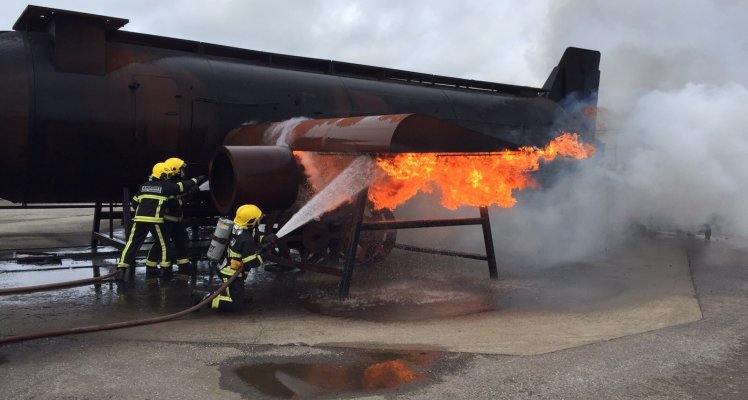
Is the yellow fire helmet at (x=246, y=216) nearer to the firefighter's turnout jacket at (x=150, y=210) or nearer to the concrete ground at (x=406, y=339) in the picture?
the concrete ground at (x=406, y=339)

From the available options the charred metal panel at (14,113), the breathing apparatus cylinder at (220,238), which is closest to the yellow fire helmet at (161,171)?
the breathing apparatus cylinder at (220,238)

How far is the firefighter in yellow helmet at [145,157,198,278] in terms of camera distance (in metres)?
6.98

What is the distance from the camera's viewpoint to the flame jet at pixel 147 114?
6.44m

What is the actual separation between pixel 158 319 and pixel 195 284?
2.11 m

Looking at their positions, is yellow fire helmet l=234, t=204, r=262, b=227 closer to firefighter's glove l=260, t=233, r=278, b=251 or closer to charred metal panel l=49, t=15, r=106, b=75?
firefighter's glove l=260, t=233, r=278, b=251

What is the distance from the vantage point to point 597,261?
906 cm

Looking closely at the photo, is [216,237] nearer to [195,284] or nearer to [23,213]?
[195,284]

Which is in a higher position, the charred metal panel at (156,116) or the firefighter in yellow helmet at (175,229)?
the charred metal panel at (156,116)

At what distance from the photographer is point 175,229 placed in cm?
724

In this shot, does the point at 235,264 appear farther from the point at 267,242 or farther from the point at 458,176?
the point at 458,176

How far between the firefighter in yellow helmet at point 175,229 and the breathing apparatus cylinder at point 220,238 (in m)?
1.08

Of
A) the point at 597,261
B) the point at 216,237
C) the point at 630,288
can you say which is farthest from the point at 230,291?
the point at 597,261

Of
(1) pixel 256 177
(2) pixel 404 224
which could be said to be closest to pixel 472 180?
(2) pixel 404 224

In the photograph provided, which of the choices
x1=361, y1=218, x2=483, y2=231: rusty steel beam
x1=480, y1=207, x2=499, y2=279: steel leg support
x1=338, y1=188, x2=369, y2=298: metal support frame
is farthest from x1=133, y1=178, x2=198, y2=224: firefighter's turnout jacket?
x1=480, y1=207, x2=499, y2=279: steel leg support
